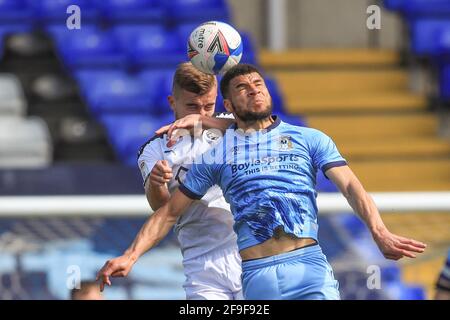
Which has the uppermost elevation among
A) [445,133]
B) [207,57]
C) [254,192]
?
[207,57]

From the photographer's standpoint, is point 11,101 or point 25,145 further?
point 11,101

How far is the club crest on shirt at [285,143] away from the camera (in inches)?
174

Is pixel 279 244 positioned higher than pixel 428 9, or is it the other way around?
pixel 428 9

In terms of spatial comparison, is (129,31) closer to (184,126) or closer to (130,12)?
(130,12)

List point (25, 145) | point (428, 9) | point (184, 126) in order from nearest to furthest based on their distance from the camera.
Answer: point (184, 126) < point (25, 145) < point (428, 9)

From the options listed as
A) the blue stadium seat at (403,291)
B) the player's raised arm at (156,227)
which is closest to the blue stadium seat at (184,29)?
the blue stadium seat at (403,291)

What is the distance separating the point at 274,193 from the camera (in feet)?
14.3

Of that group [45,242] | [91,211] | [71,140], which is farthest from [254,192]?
[71,140]

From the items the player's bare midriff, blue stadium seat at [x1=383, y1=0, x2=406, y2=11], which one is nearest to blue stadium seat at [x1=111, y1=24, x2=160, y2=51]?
blue stadium seat at [x1=383, y1=0, x2=406, y2=11]

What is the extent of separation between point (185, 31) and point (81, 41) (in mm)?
742

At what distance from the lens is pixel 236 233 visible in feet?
14.8

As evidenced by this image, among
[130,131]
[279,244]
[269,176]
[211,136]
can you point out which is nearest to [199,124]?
[211,136]

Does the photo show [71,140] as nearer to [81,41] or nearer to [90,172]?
[81,41]

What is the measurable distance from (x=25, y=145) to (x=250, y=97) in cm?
383
